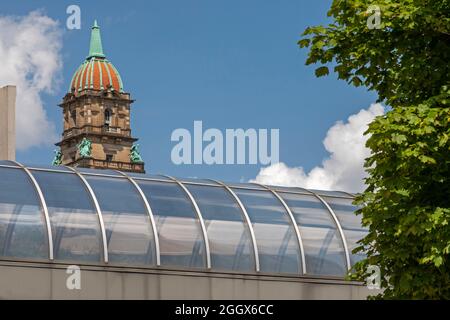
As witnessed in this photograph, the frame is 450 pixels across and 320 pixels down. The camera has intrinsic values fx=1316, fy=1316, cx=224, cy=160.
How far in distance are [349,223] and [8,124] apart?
658 inches

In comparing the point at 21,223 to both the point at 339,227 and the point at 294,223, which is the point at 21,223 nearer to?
the point at 294,223

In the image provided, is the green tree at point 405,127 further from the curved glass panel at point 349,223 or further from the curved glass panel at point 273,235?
the curved glass panel at point 349,223

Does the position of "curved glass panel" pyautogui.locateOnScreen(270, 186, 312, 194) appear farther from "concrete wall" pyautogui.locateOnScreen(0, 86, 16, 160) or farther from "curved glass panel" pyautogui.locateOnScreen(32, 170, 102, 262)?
"concrete wall" pyautogui.locateOnScreen(0, 86, 16, 160)

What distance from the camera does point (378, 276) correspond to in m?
31.0

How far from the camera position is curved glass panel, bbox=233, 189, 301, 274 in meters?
42.0

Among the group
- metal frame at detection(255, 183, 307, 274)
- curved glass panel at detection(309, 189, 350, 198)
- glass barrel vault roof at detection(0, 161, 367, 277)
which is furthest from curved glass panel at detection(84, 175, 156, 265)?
curved glass panel at detection(309, 189, 350, 198)

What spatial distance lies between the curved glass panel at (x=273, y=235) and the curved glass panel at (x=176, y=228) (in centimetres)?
219

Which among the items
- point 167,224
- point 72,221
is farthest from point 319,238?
point 72,221

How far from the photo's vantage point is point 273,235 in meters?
42.6

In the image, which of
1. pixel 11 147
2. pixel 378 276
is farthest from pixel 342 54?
pixel 11 147

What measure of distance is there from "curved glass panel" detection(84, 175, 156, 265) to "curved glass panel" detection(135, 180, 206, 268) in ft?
1.34
